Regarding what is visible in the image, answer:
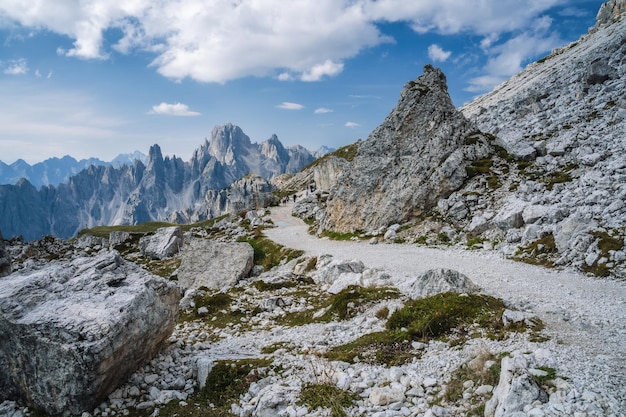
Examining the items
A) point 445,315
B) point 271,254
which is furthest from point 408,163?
point 445,315

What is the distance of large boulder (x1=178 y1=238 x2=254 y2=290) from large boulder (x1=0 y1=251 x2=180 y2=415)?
18.5m

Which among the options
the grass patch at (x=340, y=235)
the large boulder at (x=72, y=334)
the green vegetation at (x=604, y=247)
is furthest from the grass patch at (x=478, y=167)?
the large boulder at (x=72, y=334)

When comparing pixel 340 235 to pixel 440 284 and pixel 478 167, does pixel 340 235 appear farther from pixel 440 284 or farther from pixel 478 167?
pixel 440 284

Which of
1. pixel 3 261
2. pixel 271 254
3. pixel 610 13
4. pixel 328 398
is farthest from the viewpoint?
pixel 610 13

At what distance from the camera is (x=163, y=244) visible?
61.7 meters

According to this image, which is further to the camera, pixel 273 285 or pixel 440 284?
pixel 273 285

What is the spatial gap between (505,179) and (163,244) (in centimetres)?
5194

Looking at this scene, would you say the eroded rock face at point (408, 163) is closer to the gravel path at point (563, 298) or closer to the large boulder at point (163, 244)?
the gravel path at point (563, 298)

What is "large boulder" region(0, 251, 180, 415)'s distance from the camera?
37.6 ft

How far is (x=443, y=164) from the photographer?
41031mm

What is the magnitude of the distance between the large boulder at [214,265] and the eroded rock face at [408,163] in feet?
49.1

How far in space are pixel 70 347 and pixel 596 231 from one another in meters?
27.4

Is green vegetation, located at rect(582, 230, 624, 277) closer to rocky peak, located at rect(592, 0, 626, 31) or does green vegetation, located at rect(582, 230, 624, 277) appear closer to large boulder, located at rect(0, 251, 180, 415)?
large boulder, located at rect(0, 251, 180, 415)

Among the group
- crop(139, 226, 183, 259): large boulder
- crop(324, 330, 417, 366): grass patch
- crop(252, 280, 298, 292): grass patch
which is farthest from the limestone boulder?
crop(139, 226, 183, 259): large boulder
